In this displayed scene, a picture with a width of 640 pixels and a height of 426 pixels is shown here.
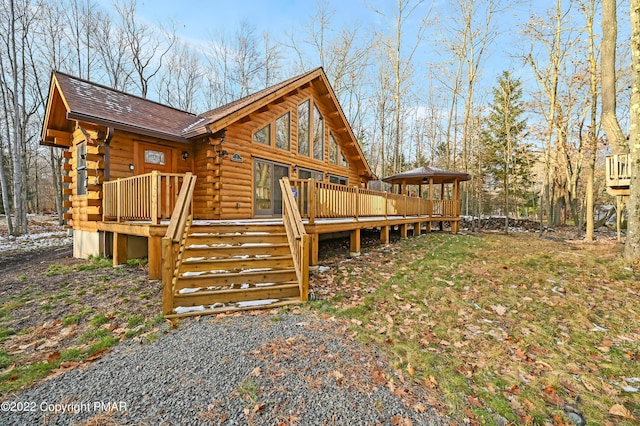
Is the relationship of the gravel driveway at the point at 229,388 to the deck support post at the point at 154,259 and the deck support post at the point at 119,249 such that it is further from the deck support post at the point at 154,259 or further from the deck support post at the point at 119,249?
the deck support post at the point at 119,249

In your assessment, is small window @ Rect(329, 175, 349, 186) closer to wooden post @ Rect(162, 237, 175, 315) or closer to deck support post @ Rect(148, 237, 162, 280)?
deck support post @ Rect(148, 237, 162, 280)

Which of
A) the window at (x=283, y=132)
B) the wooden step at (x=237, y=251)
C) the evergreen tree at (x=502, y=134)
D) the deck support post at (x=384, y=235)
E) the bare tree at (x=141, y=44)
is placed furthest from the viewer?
the evergreen tree at (x=502, y=134)

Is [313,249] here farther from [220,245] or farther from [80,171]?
[80,171]

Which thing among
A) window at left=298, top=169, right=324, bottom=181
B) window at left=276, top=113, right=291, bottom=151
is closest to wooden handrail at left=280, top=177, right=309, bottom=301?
window at left=276, top=113, right=291, bottom=151

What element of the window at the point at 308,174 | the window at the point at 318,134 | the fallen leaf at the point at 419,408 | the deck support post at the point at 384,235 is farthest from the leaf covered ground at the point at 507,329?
the window at the point at 318,134

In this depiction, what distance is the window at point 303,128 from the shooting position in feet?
36.4

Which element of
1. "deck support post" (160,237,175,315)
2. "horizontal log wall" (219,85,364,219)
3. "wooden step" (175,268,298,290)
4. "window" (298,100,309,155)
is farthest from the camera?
"window" (298,100,309,155)

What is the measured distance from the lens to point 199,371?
2.64m

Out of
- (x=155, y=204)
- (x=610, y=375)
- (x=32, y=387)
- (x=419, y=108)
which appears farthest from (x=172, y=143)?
(x=419, y=108)

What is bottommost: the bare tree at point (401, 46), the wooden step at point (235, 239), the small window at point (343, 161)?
the wooden step at point (235, 239)

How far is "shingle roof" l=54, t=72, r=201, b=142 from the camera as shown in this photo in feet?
22.2

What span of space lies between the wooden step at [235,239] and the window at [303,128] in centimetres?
599

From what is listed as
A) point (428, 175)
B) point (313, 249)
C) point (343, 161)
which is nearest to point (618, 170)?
point (428, 175)

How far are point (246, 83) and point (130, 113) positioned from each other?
17747 millimetres
